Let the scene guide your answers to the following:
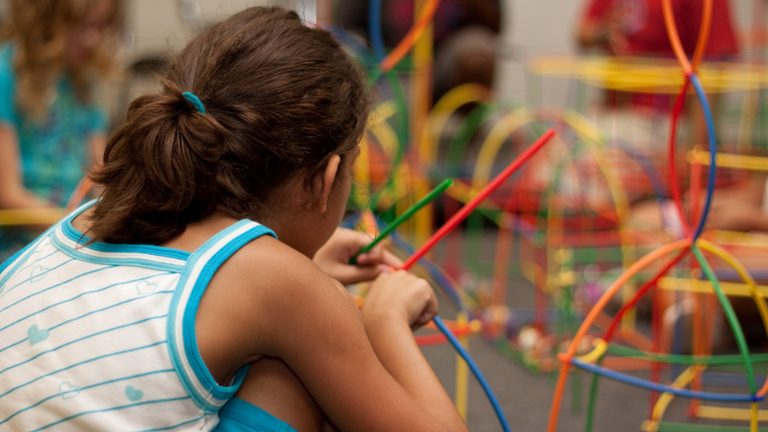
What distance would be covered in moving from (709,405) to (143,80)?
3.11 meters

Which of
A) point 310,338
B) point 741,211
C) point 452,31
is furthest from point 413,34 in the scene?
point 452,31

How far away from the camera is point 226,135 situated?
60 cm

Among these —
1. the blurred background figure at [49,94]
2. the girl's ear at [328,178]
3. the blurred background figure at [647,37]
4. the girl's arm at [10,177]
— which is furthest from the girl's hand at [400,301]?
the blurred background figure at [647,37]

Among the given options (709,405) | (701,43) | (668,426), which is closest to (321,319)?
(701,43)

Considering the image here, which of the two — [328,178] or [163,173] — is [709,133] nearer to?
[328,178]

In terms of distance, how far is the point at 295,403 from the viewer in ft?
1.98

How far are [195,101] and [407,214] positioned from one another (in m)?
0.24

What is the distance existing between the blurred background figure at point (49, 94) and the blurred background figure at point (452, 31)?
1413 mm

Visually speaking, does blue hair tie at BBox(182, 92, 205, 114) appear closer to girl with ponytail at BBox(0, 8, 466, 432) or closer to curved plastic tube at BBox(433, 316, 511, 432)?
girl with ponytail at BBox(0, 8, 466, 432)

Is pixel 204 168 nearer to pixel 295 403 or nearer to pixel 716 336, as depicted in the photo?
pixel 295 403

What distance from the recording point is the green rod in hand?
2.12 feet

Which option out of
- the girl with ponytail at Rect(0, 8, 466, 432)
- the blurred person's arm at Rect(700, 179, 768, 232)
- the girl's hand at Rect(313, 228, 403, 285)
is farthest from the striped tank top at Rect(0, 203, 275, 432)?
the blurred person's arm at Rect(700, 179, 768, 232)

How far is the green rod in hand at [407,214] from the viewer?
25.4 inches

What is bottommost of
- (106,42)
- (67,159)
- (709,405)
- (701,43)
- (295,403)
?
(709,405)
